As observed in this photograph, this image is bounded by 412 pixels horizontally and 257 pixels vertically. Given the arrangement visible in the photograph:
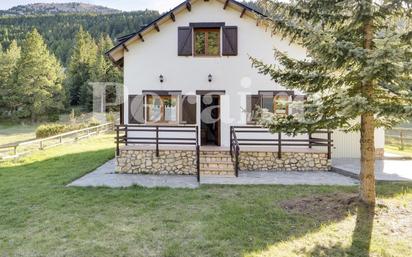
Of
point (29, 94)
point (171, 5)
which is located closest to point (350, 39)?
point (171, 5)

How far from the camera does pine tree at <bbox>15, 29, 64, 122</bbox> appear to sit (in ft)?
142

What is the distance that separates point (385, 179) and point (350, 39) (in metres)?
5.01

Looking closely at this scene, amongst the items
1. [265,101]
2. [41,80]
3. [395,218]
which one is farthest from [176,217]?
[41,80]

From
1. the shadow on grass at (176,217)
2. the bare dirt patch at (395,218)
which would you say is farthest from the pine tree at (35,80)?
the bare dirt patch at (395,218)

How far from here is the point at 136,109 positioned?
41.1 feet

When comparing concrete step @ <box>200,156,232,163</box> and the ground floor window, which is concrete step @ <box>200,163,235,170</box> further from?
the ground floor window

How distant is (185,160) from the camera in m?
11.0

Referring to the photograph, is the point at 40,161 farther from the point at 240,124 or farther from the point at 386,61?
the point at 386,61

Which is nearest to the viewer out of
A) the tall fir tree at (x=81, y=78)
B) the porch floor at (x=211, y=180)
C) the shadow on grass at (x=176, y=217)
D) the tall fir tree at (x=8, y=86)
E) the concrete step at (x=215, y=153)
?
the shadow on grass at (x=176, y=217)

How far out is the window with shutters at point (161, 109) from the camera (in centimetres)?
1262

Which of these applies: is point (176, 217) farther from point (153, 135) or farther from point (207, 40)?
point (207, 40)

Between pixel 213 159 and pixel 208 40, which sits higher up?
pixel 208 40

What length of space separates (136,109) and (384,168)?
374 inches

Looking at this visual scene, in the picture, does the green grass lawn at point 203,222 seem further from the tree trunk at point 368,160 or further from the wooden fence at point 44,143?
the wooden fence at point 44,143
